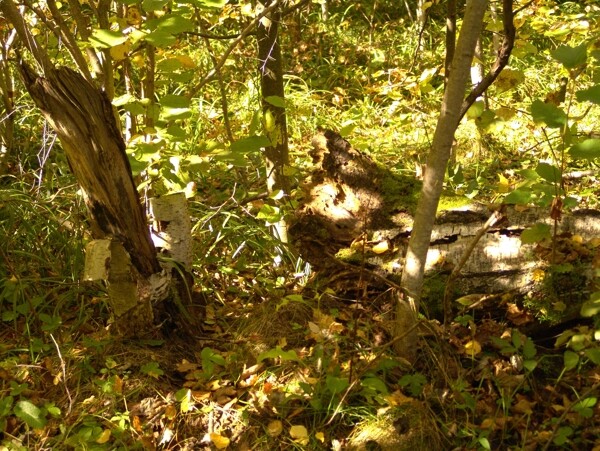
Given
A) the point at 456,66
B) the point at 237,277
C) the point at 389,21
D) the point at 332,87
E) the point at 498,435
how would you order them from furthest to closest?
1. the point at 389,21
2. the point at 332,87
3. the point at 237,277
4. the point at 498,435
5. the point at 456,66

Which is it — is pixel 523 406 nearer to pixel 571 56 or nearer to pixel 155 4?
pixel 571 56

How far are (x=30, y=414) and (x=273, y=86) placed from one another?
203 centimetres

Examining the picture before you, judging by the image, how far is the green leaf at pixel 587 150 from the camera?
1.87 meters

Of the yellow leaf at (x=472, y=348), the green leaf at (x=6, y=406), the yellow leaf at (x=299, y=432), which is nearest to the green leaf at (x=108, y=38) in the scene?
the green leaf at (x=6, y=406)

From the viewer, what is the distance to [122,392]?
2592mm

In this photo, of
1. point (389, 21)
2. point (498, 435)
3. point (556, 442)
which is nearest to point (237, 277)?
point (498, 435)

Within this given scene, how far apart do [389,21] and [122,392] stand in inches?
244

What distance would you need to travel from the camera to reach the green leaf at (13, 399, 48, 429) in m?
2.33

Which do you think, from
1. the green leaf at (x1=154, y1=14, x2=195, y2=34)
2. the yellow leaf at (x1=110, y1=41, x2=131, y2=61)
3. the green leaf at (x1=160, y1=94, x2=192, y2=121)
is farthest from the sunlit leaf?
the yellow leaf at (x1=110, y1=41, x2=131, y2=61)

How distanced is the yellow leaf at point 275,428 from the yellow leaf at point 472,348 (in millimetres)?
849

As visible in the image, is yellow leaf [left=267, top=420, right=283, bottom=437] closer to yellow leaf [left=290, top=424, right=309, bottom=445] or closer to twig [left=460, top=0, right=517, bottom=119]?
yellow leaf [left=290, top=424, right=309, bottom=445]

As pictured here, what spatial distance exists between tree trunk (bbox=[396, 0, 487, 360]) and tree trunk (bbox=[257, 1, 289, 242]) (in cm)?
93

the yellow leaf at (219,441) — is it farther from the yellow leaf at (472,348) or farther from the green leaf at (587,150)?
the green leaf at (587,150)

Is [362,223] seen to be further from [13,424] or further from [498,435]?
[13,424]
